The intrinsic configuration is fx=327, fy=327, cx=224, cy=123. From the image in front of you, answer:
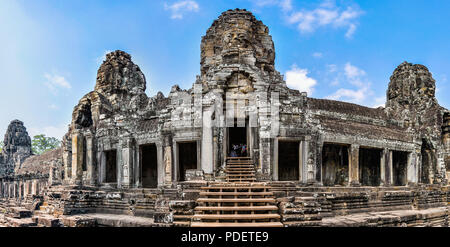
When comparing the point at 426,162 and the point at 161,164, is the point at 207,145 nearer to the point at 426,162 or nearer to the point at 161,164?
the point at 161,164

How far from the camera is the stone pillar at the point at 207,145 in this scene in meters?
11.2

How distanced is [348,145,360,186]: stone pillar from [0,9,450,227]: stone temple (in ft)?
0.17

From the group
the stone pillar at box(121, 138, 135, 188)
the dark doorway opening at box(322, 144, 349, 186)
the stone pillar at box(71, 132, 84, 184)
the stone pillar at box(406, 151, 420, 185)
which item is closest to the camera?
the stone pillar at box(121, 138, 135, 188)

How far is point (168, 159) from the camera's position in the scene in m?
12.9

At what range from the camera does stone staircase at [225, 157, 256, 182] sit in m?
10.6

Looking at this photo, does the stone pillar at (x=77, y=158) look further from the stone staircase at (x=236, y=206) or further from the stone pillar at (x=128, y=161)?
the stone staircase at (x=236, y=206)

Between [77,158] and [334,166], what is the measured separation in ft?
40.5

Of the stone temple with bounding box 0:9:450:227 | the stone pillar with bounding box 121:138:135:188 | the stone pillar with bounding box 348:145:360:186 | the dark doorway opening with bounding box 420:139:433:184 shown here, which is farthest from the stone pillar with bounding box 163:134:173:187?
the dark doorway opening with bounding box 420:139:433:184

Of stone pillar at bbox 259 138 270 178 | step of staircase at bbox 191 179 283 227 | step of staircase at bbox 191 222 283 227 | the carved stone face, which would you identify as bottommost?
step of staircase at bbox 191 222 283 227

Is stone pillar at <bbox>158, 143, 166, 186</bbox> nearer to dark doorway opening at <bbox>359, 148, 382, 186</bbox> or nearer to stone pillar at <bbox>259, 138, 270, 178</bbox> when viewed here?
stone pillar at <bbox>259, 138, 270, 178</bbox>

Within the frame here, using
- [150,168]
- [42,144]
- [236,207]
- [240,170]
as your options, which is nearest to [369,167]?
[240,170]

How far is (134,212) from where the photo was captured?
11.2 m

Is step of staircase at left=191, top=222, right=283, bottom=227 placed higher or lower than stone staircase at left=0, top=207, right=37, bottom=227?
higher
